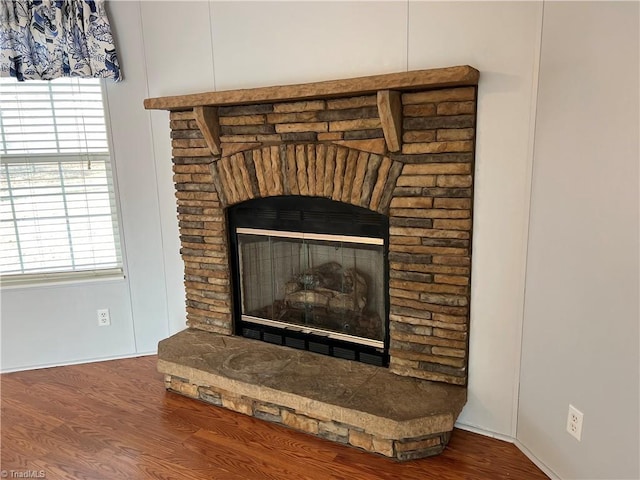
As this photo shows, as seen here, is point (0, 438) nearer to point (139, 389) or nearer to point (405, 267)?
point (139, 389)

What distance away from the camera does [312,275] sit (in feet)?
8.02

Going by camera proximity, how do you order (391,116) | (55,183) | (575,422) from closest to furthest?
(575,422) → (391,116) → (55,183)

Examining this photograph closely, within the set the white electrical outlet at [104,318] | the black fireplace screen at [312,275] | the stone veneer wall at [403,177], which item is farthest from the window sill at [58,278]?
the stone veneer wall at [403,177]

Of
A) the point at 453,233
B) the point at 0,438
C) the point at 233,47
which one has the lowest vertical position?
the point at 0,438

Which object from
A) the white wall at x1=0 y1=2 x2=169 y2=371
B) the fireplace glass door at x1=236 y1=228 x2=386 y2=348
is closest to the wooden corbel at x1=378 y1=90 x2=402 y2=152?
the fireplace glass door at x1=236 y1=228 x2=386 y2=348

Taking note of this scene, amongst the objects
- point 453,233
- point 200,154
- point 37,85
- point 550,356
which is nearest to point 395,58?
Result: point 453,233

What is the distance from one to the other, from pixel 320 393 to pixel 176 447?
698 mm

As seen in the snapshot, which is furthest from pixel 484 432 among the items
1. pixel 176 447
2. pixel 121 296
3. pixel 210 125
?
pixel 121 296

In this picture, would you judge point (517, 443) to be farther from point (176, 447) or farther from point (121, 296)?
point (121, 296)

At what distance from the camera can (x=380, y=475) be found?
1786mm

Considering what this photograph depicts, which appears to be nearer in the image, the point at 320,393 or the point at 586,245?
the point at 586,245

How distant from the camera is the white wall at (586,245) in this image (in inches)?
54.3

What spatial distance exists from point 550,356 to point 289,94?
1.53 m

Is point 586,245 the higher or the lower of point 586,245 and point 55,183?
the lower
